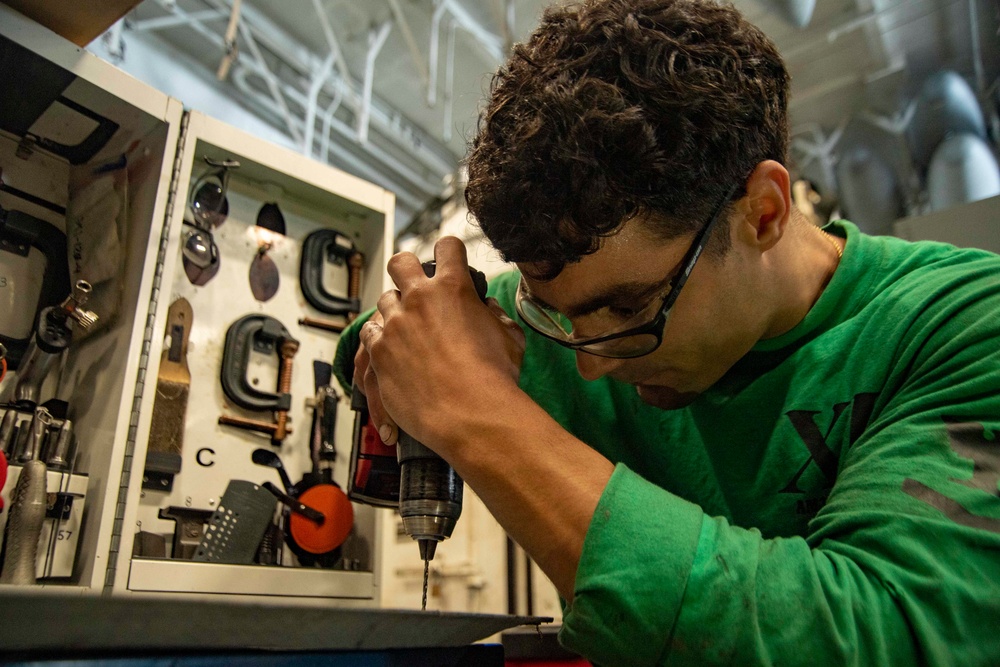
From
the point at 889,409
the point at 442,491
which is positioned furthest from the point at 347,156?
the point at 889,409

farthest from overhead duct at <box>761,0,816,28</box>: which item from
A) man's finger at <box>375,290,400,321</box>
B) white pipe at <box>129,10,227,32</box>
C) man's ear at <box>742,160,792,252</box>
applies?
man's finger at <box>375,290,400,321</box>

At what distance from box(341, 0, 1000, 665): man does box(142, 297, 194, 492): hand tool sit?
0.43 m

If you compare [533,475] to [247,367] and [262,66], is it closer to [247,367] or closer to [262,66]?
[247,367]

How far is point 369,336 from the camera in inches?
32.3

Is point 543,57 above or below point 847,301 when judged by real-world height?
above

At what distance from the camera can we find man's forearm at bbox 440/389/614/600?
0.59 metres

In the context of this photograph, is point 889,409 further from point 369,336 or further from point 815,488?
point 369,336

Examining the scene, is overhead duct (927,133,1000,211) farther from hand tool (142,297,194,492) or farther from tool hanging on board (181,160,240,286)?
hand tool (142,297,194,492)

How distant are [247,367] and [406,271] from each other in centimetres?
62

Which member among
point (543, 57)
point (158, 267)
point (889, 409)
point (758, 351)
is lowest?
point (889, 409)

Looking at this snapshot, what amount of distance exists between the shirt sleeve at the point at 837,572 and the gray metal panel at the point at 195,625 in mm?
127

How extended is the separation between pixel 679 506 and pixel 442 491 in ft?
1.07

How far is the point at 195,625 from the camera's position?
0.41 metres

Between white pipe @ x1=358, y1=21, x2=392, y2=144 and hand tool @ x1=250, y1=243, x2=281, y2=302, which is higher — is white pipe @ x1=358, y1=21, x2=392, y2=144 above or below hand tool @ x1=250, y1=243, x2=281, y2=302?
above
